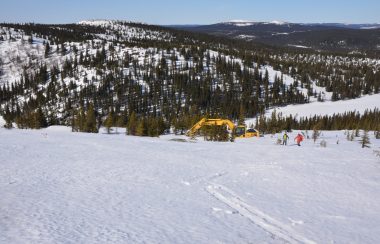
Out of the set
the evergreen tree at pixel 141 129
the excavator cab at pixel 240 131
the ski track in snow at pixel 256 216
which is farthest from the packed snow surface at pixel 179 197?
the evergreen tree at pixel 141 129

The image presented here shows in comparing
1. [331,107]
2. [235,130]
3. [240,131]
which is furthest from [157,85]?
[235,130]

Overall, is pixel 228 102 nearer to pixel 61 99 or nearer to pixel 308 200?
pixel 61 99

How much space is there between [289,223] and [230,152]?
17863mm

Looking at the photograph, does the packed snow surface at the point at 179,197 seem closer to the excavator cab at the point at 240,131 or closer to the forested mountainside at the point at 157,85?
the excavator cab at the point at 240,131

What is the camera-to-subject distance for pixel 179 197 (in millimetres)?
16750

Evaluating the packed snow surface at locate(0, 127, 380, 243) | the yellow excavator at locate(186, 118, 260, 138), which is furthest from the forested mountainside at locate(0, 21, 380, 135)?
the packed snow surface at locate(0, 127, 380, 243)

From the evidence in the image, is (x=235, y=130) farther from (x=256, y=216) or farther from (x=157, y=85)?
(x=157, y=85)

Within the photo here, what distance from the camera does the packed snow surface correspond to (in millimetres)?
12250

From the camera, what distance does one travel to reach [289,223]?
14469mm

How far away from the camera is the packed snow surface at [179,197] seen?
40.2ft

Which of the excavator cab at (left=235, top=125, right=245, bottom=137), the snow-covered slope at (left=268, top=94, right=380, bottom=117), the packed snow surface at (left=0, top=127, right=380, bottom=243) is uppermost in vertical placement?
the packed snow surface at (left=0, top=127, right=380, bottom=243)

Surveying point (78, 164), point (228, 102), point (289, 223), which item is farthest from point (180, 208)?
point (228, 102)

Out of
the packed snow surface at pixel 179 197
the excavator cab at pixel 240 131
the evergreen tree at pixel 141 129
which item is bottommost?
the evergreen tree at pixel 141 129

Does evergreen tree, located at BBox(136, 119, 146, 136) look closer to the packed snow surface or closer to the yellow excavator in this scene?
the yellow excavator
